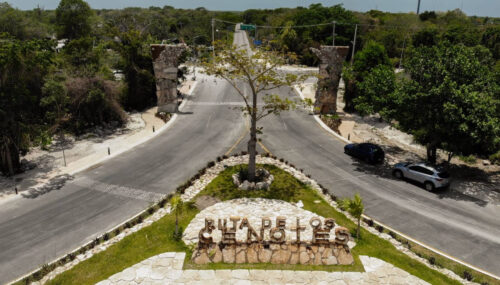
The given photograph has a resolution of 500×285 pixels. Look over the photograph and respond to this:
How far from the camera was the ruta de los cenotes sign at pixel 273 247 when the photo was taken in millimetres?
20625

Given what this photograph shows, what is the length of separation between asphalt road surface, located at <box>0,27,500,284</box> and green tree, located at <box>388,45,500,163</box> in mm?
5185

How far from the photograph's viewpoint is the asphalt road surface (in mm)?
23062

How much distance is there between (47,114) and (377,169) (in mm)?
32492

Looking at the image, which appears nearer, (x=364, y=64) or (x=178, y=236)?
(x=178, y=236)

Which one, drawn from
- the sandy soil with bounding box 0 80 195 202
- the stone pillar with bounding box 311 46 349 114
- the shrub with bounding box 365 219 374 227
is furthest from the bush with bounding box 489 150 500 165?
the sandy soil with bounding box 0 80 195 202

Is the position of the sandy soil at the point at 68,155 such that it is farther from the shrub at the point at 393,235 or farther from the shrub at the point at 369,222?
the shrub at the point at 393,235

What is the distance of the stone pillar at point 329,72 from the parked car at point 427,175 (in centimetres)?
1827

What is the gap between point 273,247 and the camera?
20.9 metres

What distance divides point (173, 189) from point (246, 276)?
12479 millimetres

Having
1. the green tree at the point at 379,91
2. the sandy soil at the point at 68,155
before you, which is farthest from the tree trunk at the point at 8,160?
the green tree at the point at 379,91

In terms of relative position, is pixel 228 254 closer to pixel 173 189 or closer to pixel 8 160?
pixel 173 189

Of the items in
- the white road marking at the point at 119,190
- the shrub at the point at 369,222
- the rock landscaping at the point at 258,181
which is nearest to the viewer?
the shrub at the point at 369,222

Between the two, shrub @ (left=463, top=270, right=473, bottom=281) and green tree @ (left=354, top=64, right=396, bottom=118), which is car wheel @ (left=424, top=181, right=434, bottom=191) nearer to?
green tree @ (left=354, top=64, right=396, bottom=118)

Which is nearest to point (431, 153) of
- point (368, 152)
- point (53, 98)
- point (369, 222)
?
point (368, 152)
